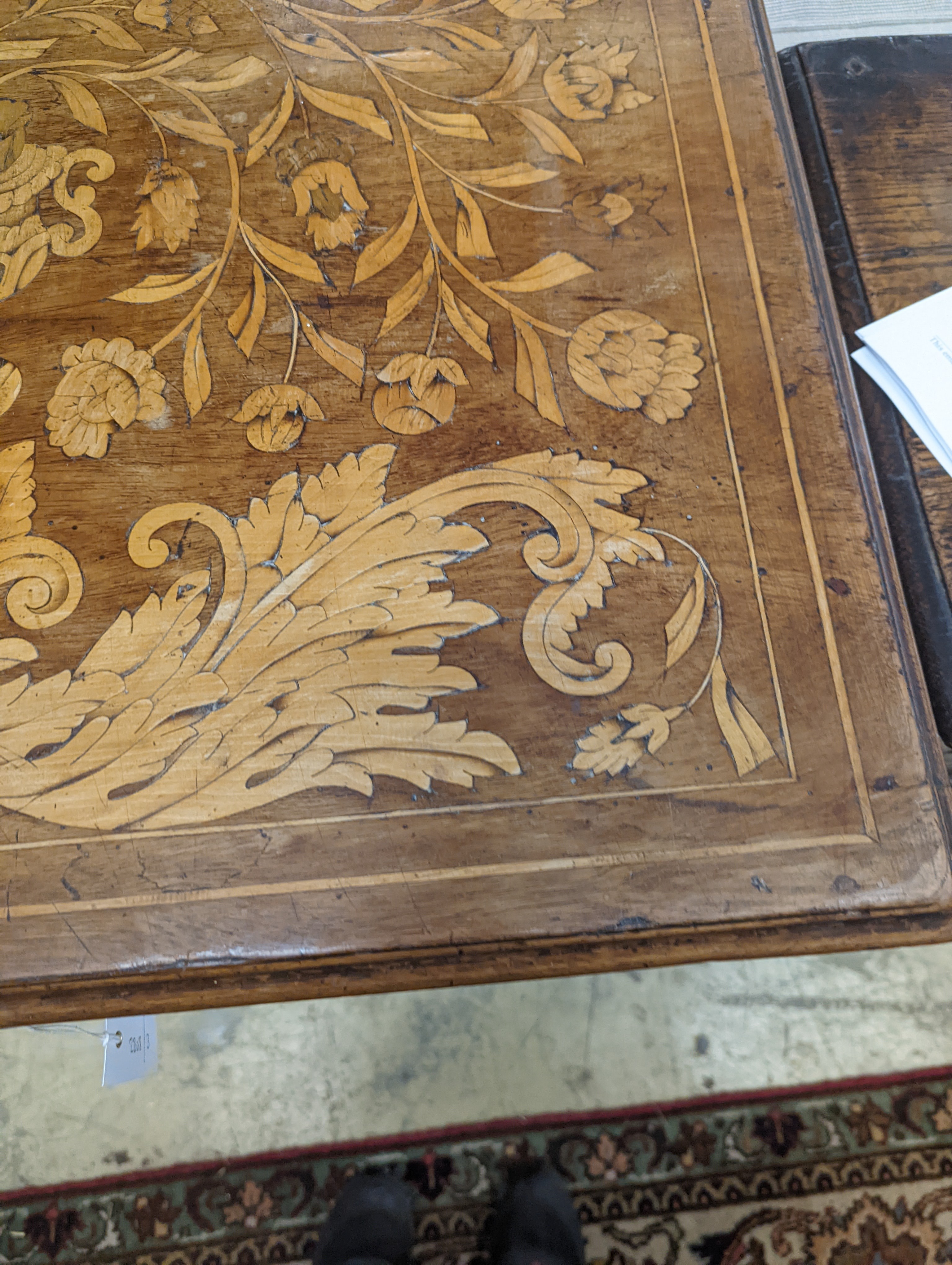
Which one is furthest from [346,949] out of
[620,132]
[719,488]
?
[620,132]

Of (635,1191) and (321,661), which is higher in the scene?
(321,661)

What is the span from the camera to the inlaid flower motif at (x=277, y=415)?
2.12 ft

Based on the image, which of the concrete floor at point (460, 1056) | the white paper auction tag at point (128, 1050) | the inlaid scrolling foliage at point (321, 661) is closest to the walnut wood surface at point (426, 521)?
the inlaid scrolling foliage at point (321, 661)

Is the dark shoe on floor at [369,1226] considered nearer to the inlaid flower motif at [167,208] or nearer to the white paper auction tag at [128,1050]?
the white paper auction tag at [128,1050]

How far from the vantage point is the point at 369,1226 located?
97 cm

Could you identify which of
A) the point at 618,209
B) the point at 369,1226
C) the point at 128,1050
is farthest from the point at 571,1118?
the point at 618,209

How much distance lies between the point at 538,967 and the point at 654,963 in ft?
0.30

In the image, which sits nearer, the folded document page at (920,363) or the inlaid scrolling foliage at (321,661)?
the inlaid scrolling foliage at (321,661)

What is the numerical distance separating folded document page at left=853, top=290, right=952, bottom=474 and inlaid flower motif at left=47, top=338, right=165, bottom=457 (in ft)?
2.34

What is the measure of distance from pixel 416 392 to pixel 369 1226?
42.6 inches

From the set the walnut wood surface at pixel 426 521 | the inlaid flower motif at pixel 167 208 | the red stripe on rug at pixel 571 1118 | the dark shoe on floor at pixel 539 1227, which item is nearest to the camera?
the walnut wood surface at pixel 426 521

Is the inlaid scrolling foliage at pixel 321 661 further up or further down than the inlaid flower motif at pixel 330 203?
further down

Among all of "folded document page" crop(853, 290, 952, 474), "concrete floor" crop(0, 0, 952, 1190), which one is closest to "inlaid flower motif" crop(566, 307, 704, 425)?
"folded document page" crop(853, 290, 952, 474)

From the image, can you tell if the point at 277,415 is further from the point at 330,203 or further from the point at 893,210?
the point at 893,210
